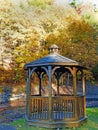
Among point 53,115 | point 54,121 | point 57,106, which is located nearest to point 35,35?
point 57,106

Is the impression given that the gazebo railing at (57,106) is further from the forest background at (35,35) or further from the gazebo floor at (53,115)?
the forest background at (35,35)

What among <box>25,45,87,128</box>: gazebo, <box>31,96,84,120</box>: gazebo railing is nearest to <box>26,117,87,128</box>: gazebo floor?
<box>25,45,87,128</box>: gazebo

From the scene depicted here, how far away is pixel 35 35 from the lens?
18.5m

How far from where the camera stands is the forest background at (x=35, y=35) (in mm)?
18281

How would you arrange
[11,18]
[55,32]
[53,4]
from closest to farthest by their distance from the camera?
[11,18] → [55,32] → [53,4]

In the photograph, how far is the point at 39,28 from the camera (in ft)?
62.0

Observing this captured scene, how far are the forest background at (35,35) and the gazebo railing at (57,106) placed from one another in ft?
28.2

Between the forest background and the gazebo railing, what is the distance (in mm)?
8592

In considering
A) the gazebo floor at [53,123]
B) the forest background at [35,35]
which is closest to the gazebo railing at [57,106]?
the gazebo floor at [53,123]

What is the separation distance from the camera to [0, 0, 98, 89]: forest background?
720 inches

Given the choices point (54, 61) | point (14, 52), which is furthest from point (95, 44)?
point (54, 61)

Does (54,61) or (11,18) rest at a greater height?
(11,18)

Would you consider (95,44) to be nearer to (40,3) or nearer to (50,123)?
(40,3)

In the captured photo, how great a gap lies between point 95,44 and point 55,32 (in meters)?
4.93
